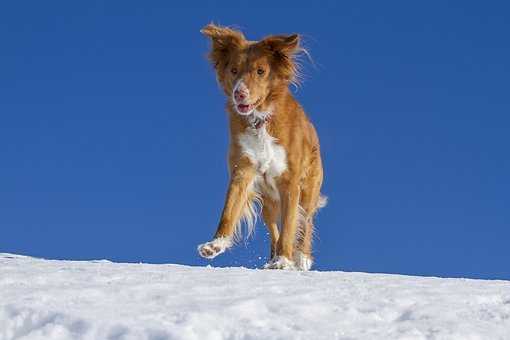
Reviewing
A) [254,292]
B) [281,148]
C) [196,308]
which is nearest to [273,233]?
[281,148]

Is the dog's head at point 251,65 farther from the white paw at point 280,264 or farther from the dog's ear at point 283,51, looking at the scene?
the white paw at point 280,264

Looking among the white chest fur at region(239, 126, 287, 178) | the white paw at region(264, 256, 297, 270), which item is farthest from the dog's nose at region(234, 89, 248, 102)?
the white paw at region(264, 256, 297, 270)

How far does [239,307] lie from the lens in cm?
620

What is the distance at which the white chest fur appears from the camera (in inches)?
388

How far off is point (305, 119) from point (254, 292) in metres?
4.00

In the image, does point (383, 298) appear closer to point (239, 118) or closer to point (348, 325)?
point (348, 325)

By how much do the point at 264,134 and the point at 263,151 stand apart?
180 millimetres

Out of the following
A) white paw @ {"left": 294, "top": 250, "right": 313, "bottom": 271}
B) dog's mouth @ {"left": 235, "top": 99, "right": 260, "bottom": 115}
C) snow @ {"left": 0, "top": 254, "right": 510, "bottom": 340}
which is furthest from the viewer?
white paw @ {"left": 294, "top": 250, "right": 313, "bottom": 271}

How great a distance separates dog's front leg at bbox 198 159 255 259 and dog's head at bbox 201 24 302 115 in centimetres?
62

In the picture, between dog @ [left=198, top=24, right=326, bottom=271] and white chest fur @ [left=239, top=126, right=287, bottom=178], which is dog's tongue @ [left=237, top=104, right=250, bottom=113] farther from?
white chest fur @ [left=239, top=126, right=287, bottom=178]

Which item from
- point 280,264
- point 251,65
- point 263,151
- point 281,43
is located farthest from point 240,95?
point 280,264

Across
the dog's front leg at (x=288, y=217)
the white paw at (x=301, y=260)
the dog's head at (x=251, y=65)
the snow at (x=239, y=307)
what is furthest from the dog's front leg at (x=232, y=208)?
the white paw at (x=301, y=260)

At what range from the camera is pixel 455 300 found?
691 cm

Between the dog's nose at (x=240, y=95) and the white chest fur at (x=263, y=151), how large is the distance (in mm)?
366
